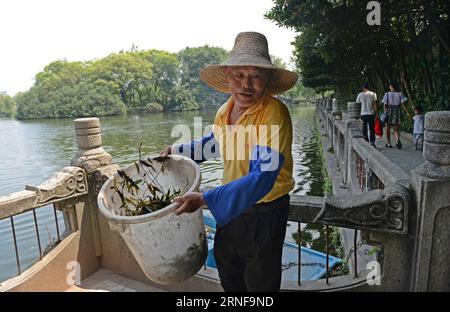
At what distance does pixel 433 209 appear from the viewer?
1947 mm

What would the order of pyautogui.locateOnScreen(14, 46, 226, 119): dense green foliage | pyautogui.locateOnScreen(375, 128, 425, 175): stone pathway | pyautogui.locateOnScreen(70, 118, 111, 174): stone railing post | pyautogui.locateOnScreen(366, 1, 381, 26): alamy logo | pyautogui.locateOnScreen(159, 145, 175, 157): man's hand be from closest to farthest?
pyautogui.locateOnScreen(159, 145, 175, 157): man's hand, pyautogui.locateOnScreen(70, 118, 111, 174): stone railing post, pyautogui.locateOnScreen(375, 128, 425, 175): stone pathway, pyautogui.locateOnScreen(366, 1, 381, 26): alamy logo, pyautogui.locateOnScreen(14, 46, 226, 119): dense green foliage

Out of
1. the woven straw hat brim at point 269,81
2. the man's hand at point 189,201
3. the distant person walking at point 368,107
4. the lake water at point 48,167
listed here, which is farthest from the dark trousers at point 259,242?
the distant person walking at point 368,107

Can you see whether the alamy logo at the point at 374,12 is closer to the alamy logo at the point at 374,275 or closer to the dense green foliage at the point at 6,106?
the alamy logo at the point at 374,275

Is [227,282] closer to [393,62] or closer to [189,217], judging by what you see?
[189,217]

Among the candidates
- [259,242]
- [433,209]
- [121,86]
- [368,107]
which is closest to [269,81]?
[259,242]

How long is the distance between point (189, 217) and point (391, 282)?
1.44 m

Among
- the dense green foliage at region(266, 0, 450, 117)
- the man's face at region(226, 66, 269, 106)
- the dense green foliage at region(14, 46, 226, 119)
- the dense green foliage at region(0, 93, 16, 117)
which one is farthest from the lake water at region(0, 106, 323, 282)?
the dense green foliage at region(0, 93, 16, 117)

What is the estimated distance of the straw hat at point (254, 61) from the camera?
1.78 meters

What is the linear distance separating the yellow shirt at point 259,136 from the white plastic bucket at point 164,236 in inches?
8.6

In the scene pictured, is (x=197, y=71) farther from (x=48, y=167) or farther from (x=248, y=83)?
(x=248, y=83)

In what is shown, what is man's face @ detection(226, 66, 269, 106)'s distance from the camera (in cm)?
183

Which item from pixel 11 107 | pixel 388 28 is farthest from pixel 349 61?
pixel 11 107

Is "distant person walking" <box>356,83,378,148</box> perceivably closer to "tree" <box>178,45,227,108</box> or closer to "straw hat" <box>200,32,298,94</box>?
"straw hat" <box>200,32,298,94</box>

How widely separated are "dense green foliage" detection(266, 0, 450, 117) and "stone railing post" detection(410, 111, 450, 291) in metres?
7.01
